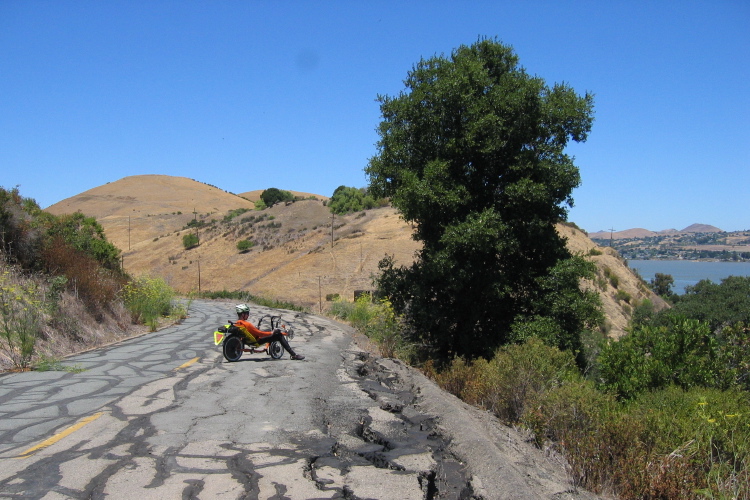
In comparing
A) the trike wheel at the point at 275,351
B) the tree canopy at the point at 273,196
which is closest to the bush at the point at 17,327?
the trike wheel at the point at 275,351

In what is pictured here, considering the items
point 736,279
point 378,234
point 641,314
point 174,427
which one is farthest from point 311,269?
point 174,427

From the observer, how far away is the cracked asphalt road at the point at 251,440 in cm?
→ 466

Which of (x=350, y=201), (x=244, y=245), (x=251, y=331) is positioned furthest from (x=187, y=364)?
(x=350, y=201)

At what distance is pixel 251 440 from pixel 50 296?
978 cm

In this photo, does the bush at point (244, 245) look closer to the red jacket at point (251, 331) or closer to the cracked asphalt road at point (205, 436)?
the red jacket at point (251, 331)

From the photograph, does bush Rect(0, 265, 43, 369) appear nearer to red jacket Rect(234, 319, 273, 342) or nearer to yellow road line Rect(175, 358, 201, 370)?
yellow road line Rect(175, 358, 201, 370)

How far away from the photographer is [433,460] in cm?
548

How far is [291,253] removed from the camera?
5741cm

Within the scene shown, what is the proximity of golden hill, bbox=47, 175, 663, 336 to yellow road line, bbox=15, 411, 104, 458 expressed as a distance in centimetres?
3018

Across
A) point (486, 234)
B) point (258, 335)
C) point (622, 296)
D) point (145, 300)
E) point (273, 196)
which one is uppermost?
point (273, 196)

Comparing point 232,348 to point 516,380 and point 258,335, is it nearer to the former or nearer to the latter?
point 258,335

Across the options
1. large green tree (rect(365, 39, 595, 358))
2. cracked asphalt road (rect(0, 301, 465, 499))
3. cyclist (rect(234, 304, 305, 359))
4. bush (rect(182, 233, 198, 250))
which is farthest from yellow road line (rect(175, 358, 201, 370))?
bush (rect(182, 233, 198, 250))

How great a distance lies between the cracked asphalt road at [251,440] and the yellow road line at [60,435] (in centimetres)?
1

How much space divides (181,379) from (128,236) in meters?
79.3
